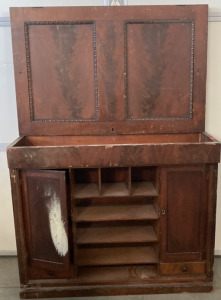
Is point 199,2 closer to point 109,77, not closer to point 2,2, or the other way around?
point 109,77

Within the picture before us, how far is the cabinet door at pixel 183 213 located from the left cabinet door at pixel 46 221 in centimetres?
68

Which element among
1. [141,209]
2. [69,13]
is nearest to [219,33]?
[69,13]

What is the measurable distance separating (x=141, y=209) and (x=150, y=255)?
351mm

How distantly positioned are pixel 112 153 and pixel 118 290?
1010 millimetres

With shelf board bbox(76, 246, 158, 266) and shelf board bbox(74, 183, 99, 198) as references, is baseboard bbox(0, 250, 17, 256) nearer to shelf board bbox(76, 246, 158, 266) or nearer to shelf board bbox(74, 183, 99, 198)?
shelf board bbox(76, 246, 158, 266)

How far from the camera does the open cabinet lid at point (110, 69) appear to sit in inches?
93.4

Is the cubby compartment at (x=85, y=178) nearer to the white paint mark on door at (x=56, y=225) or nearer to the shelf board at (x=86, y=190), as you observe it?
the shelf board at (x=86, y=190)

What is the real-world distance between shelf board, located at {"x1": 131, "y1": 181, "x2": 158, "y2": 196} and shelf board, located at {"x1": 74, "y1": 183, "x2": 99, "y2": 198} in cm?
27

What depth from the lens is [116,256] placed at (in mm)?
2480

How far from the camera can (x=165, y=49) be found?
2.43 meters

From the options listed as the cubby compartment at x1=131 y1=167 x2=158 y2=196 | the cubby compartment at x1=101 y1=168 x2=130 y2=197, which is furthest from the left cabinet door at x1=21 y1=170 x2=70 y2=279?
the cubby compartment at x1=131 y1=167 x2=158 y2=196

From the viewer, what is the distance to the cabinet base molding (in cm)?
234

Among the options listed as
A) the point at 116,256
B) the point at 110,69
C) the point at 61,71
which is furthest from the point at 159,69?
the point at 116,256

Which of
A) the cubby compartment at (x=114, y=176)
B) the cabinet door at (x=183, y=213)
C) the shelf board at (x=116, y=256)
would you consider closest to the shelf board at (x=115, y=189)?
the cubby compartment at (x=114, y=176)
